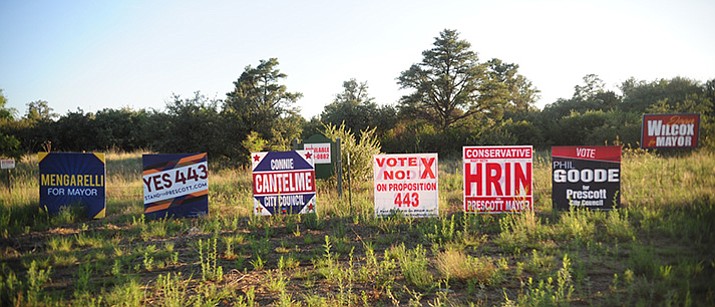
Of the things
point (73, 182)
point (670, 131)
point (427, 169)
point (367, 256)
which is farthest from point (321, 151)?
point (670, 131)

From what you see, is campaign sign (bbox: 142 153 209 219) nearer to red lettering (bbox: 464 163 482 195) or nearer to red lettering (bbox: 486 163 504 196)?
red lettering (bbox: 464 163 482 195)

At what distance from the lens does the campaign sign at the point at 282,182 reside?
8.39 meters

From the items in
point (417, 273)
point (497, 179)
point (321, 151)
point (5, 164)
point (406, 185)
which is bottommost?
point (417, 273)

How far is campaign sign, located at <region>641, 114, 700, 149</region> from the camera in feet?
21.1

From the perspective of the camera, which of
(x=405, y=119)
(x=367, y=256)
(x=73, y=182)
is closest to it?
(x=367, y=256)

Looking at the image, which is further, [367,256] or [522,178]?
[522,178]

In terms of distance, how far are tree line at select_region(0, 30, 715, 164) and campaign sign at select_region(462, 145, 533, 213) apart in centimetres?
1302

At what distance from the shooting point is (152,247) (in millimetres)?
6113

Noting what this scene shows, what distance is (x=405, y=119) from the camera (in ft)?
137

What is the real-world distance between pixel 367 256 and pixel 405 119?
37.0m

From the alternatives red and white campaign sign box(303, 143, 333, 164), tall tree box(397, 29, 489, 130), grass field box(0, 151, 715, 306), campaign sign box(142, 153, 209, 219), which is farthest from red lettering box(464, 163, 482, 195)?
tall tree box(397, 29, 489, 130)

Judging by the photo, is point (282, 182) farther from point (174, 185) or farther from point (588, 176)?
point (588, 176)

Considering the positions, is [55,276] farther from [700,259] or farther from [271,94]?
[271,94]

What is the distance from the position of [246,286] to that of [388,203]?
3.76m
